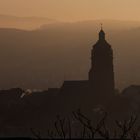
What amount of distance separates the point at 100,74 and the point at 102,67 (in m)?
1.68

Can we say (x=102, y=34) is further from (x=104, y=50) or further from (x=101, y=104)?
(x=101, y=104)

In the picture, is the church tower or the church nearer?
the church tower

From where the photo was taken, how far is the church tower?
485 feet

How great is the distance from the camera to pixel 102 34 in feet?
503

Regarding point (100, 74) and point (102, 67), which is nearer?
point (102, 67)

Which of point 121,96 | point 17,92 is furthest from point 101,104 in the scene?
point 17,92

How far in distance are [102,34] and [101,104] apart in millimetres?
18483

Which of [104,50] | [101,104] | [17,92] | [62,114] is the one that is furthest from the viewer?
[17,92]

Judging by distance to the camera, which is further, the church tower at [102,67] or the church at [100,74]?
the church at [100,74]

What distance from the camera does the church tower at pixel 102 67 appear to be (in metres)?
148

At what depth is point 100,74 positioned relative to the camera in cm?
15088

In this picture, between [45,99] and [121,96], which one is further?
[45,99]

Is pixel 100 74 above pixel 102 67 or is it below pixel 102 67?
below

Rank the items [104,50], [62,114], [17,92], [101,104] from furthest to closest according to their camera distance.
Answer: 1. [17,92]
2. [62,114]
3. [101,104]
4. [104,50]
